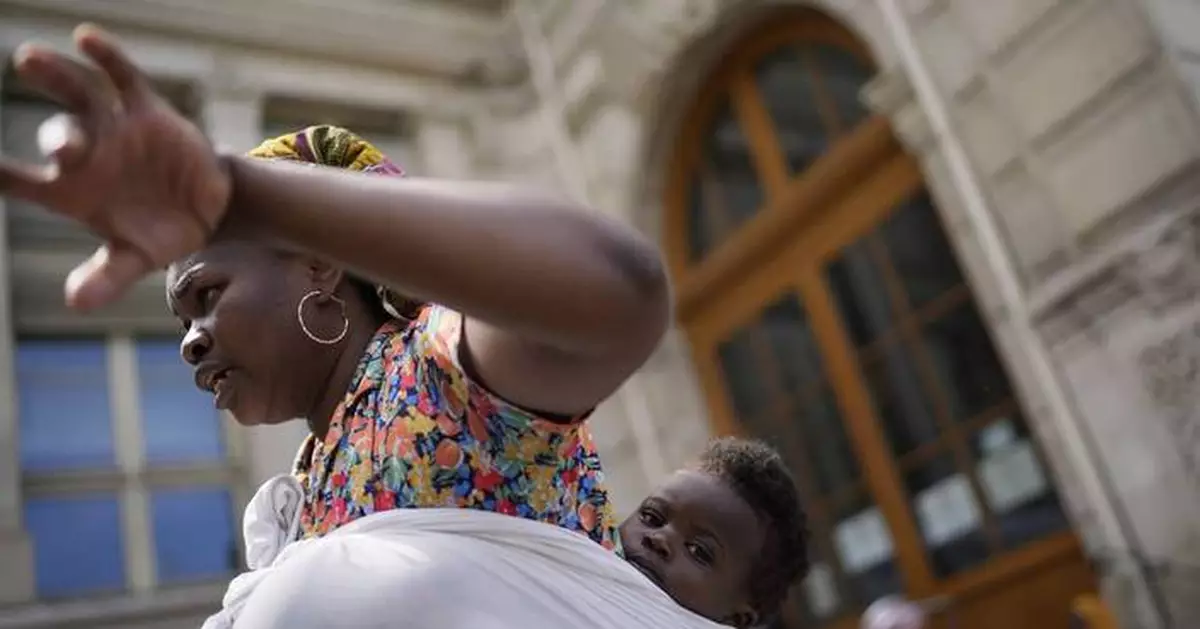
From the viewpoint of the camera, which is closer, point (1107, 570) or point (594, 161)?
point (1107, 570)

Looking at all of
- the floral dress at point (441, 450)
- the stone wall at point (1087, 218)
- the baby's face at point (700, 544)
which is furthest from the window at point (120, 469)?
the floral dress at point (441, 450)

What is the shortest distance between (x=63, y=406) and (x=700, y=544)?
4.54m

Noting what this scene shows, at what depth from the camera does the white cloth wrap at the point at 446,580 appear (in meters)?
0.81

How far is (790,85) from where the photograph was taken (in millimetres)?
5523

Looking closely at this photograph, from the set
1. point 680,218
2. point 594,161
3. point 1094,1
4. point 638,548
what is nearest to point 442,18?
point 594,161

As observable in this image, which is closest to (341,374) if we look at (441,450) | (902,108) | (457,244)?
(441,450)

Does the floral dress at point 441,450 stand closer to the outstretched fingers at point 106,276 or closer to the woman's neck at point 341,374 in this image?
the woman's neck at point 341,374

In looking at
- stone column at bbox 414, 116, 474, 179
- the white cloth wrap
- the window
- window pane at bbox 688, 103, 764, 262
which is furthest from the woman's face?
stone column at bbox 414, 116, 474, 179

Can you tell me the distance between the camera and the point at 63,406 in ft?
16.7

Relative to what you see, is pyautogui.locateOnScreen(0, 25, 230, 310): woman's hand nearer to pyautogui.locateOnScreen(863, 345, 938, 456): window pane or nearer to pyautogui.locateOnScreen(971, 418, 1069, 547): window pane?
pyautogui.locateOnScreen(971, 418, 1069, 547): window pane

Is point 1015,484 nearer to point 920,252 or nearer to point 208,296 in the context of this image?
point 920,252

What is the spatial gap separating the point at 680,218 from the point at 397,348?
16.9 ft

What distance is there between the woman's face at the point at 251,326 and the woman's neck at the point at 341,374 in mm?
11

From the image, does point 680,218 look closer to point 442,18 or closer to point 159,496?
point 442,18
